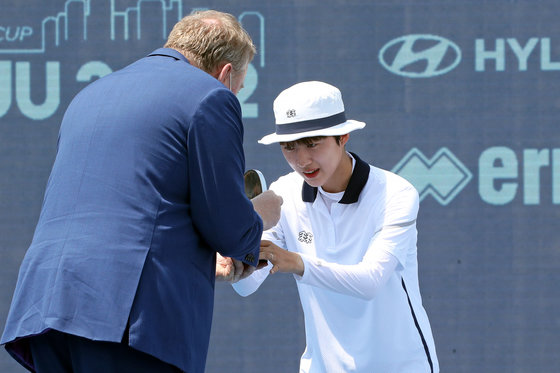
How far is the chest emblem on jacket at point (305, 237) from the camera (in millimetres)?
2828

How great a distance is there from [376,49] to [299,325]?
4.41 ft

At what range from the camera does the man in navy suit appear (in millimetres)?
1903

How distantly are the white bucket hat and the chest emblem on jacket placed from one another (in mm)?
321

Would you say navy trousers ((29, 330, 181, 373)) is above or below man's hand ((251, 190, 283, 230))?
below

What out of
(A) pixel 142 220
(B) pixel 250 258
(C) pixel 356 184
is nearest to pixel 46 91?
(C) pixel 356 184

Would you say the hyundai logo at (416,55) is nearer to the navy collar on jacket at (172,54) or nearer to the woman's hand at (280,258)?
the woman's hand at (280,258)

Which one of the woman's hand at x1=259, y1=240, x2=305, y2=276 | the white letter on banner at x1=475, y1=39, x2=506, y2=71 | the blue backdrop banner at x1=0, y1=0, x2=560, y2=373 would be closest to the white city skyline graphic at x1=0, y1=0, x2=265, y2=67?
the blue backdrop banner at x1=0, y1=0, x2=560, y2=373

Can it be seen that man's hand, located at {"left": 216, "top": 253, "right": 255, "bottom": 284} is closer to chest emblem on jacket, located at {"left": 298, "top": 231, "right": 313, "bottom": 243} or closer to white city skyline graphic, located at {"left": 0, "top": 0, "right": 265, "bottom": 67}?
chest emblem on jacket, located at {"left": 298, "top": 231, "right": 313, "bottom": 243}

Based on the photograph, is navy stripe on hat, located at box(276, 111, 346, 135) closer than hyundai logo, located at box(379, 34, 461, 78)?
Yes

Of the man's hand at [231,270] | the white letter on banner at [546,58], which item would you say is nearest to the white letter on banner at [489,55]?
the white letter on banner at [546,58]

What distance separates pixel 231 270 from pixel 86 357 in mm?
627

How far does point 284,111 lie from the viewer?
8.81 ft

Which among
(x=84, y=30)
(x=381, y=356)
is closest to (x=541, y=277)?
(x=381, y=356)

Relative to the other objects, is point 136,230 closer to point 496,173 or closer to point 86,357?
point 86,357
